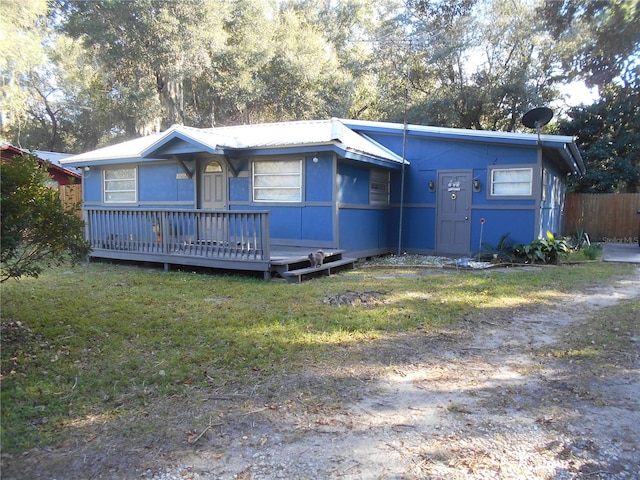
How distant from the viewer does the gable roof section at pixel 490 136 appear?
9727 mm

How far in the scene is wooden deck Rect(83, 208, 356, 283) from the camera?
794cm

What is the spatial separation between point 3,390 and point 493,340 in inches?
166

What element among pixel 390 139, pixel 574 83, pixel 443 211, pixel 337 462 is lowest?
pixel 337 462

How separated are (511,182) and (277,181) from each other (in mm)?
5281

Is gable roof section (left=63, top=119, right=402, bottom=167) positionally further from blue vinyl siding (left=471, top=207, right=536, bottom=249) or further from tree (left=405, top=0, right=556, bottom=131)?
tree (left=405, top=0, right=556, bottom=131)

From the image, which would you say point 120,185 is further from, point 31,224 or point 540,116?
point 540,116

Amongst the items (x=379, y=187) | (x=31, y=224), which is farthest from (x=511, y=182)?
(x=31, y=224)

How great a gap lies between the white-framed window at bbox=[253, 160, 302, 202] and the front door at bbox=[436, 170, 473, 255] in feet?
11.8

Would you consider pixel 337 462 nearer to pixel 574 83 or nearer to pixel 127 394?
pixel 127 394

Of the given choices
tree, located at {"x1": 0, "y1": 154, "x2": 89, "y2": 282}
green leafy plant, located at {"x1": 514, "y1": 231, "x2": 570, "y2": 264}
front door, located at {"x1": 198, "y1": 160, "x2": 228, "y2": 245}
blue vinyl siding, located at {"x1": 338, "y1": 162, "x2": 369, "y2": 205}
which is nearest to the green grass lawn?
tree, located at {"x1": 0, "y1": 154, "x2": 89, "y2": 282}

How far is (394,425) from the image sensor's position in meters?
2.86

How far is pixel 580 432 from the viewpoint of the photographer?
110 inches

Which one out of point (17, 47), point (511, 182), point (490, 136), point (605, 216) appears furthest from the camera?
point (17, 47)

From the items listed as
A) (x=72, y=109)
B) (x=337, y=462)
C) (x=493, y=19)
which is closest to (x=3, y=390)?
(x=337, y=462)
